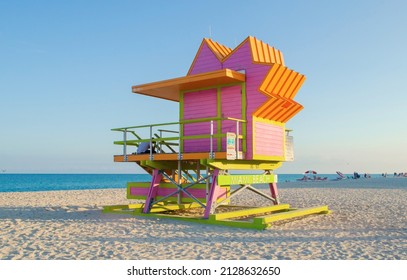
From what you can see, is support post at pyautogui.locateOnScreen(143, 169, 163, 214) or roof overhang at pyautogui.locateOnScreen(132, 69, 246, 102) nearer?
roof overhang at pyautogui.locateOnScreen(132, 69, 246, 102)

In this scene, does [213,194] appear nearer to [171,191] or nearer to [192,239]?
→ [171,191]

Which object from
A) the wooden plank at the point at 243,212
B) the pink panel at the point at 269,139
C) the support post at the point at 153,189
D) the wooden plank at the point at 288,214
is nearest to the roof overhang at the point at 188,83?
the pink panel at the point at 269,139

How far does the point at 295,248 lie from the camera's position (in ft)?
30.2

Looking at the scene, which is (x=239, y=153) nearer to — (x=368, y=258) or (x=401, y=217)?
(x=368, y=258)

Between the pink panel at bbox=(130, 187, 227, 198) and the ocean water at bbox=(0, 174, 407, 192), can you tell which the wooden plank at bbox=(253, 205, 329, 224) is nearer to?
the pink panel at bbox=(130, 187, 227, 198)

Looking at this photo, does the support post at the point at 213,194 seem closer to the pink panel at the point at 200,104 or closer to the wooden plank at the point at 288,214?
the wooden plank at the point at 288,214

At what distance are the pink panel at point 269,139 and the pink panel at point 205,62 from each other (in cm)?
275

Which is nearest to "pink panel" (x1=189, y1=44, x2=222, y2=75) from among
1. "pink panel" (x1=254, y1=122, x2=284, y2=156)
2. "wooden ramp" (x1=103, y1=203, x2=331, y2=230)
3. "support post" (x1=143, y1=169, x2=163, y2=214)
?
"pink panel" (x1=254, y1=122, x2=284, y2=156)

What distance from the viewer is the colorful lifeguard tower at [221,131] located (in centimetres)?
1335

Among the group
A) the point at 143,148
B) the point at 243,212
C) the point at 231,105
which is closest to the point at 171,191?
the point at 143,148

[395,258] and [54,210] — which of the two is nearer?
[395,258]

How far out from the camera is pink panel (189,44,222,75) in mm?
15000
